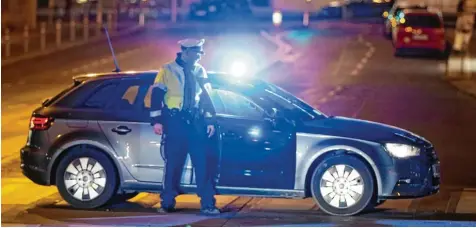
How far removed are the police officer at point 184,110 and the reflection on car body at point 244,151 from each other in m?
0.23

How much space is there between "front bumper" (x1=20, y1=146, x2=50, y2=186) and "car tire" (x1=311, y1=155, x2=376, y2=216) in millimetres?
2608

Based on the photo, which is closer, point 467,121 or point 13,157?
point 13,157

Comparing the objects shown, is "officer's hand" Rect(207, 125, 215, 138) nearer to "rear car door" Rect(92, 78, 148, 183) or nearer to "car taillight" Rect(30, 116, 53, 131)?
"rear car door" Rect(92, 78, 148, 183)

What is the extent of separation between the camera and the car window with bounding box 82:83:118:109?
10539mm

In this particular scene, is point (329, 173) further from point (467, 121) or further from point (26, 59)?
point (26, 59)

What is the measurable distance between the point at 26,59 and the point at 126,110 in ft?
78.9

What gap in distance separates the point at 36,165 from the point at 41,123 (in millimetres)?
413

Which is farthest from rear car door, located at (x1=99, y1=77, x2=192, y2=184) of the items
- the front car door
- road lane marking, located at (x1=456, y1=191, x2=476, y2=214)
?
road lane marking, located at (x1=456, y1=191, x2=476, y2=214)

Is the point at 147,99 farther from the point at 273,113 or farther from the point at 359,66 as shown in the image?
the point at 359,66

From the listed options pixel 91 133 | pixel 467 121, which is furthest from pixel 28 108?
pixel 91 133

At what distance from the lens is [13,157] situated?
1484cm

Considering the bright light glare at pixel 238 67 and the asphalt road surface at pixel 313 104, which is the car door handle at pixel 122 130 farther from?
the bright light glare at pixel 238 67

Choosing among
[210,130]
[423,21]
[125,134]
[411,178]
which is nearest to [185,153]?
[210,130]

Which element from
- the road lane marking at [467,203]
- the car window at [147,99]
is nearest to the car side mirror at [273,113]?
the car window at [147,99]
